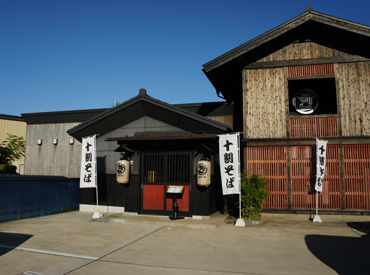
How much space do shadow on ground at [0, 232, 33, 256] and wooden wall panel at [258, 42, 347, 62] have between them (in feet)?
40.2

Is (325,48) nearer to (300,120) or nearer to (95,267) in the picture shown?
(300,120)

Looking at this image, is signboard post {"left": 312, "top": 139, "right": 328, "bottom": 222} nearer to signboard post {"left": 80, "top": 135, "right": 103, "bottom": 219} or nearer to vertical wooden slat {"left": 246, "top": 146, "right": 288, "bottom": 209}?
vertical wooden slat {"left": 246, "top": 146, "right": 288, "bottom": 209}

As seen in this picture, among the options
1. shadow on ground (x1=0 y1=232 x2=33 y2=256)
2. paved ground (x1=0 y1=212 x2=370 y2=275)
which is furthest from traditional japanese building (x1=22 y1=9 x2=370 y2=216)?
shadow on ground (x1=0 y1=232 x2=33 y2=256)

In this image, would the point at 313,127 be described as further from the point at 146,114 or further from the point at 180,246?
the point at 180,246

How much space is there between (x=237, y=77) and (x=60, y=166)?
1378cm

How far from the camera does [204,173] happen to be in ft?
39.3

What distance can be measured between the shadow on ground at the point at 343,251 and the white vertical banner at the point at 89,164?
9125 mm

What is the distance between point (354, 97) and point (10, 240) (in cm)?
1426

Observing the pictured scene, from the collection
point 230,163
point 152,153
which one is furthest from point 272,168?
point 152,153

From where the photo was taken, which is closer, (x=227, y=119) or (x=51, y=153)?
(x=227, y=119)

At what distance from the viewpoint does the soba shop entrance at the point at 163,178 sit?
42.0 ft

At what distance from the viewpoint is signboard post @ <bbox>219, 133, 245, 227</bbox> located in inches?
459

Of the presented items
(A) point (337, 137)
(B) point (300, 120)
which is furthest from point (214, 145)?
(A) point (337, 137)

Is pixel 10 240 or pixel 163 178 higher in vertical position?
pixel 163 178
